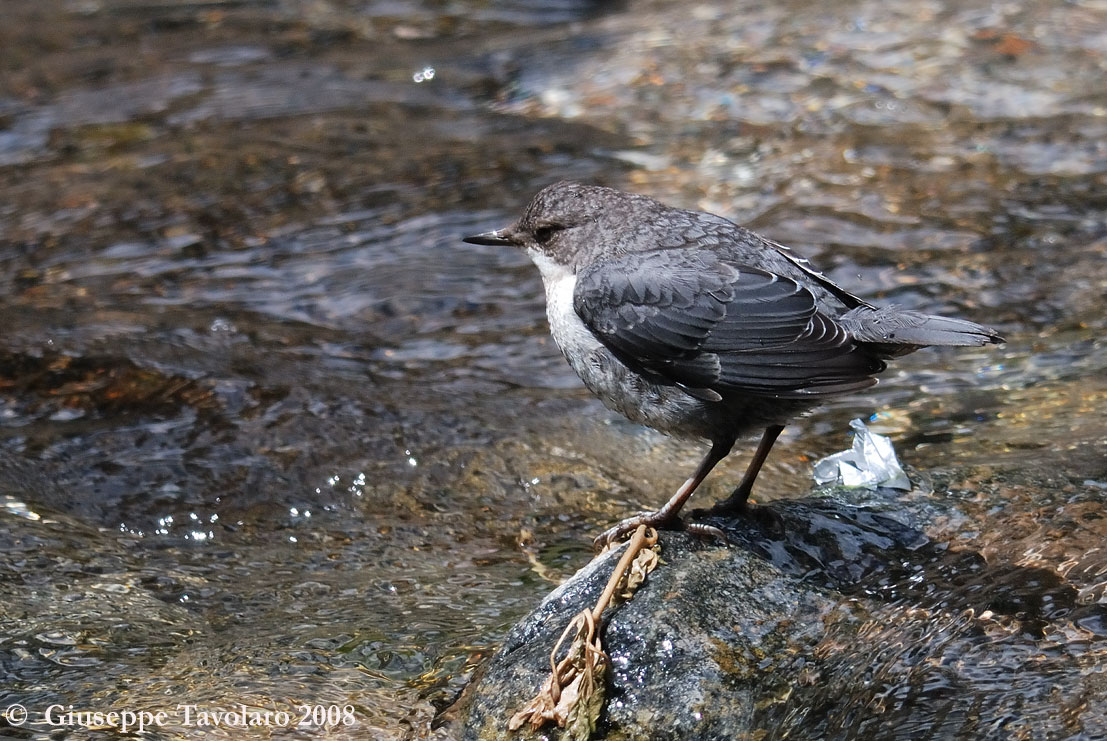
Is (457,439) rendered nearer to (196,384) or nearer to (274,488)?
(274,488)

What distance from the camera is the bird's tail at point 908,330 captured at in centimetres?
338

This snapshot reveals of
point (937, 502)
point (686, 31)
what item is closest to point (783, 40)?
point (686, 31)

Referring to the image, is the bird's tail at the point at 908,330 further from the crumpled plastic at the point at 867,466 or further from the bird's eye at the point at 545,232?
the bird's eye at the point at 545,232

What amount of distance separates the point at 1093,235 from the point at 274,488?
4.60 metres

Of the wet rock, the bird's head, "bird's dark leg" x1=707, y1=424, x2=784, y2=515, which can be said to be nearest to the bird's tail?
"bird's dark leg" x1=707, y1=424, x2=784, y2=515

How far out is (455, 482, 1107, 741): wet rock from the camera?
9.91 ft

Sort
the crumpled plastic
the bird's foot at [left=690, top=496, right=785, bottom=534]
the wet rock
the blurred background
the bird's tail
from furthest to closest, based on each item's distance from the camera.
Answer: the crumpled plastic < the blurred background < the bird's foot at [left=690, top=496, right=785, bottom=534] < the bird's tail < the wet rock

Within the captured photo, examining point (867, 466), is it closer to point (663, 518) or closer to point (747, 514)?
point (747, 514)

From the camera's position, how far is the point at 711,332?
149 inches

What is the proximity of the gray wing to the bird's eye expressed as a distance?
0.41 m

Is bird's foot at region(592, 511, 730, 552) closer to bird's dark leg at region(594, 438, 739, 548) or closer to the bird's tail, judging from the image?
bird's dark leg at region(594, 438, 739, 548)

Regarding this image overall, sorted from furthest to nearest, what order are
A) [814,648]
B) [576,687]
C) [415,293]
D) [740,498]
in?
[415,293], [740,498], [814,648], [576,687]

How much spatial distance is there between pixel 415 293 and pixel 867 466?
3.16 meters

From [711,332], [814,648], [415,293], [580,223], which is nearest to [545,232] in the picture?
[580,223]
